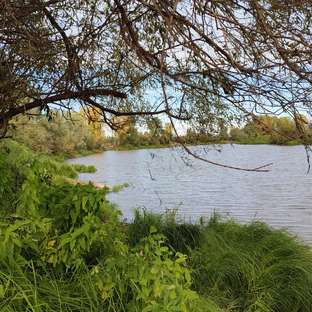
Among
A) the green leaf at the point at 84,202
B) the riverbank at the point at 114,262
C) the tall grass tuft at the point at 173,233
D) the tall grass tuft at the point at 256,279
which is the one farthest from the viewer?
the tall grass tuft at the point at 173,233

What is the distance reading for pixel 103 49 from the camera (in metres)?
4.29

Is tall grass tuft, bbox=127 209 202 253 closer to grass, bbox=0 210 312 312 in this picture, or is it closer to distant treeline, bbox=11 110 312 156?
grass, bbox=0 210 312 312

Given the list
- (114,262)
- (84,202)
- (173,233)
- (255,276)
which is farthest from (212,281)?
(84,202)

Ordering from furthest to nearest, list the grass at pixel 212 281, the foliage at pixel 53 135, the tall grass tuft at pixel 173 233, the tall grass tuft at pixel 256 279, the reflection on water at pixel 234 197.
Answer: the foliage at pixel 53 135
the reflection on water at pixel 234 197
the tall grass tuft at pixel 173 233
the tall grass tuft at pixel 256 279
the grass at pixel 212 281

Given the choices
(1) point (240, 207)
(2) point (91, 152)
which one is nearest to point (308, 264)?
(1) point (240, 207)

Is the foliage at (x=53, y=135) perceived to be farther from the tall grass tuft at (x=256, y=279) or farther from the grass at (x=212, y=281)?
the tall grass tuft at (x=256, y=279)

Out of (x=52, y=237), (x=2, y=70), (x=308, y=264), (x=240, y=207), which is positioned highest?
(x=2, y=70)

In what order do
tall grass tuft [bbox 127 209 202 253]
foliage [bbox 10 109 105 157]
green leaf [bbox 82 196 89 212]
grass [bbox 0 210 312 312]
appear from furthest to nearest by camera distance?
foliage [bbox 10 109 105 157] < tall grass tuft [bbox 127 209 202 253] < green leaf [bbox 82 196 89 212] < grass [bbox 0 210 312 312]

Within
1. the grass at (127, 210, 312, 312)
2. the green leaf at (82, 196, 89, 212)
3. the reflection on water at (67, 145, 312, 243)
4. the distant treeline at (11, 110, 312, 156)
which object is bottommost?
the reflection on water at (67, 145, 312, 243)

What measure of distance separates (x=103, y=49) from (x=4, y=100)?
1573 mm

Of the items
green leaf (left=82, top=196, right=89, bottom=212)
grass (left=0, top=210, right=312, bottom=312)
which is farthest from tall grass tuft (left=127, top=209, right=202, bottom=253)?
green leaf (left=82, top=196, right=89, bottom=212)

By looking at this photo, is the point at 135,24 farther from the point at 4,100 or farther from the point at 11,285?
the point at 11,285

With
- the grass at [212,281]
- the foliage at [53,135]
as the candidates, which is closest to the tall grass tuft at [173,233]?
the grass at [212,281]

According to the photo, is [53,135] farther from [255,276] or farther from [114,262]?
[114,262]
